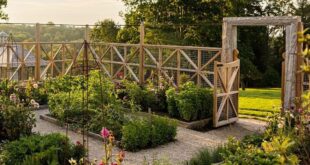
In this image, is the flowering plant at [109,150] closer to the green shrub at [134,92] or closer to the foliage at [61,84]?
the green shrub at [134,92]

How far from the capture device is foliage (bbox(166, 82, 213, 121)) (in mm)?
9492

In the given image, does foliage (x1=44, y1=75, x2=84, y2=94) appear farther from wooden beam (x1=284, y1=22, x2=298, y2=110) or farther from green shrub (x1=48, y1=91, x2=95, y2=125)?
wooden beam (x1=284, y1=22, x2=298, y2=110)

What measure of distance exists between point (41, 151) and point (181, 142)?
3.19 meters

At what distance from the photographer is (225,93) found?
9.60 m

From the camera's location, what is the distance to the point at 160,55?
37.7 ft

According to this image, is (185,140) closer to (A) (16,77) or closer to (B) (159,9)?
(A) (16,77)

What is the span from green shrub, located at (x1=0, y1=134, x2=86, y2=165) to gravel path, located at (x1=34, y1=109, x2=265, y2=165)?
35.3 inches

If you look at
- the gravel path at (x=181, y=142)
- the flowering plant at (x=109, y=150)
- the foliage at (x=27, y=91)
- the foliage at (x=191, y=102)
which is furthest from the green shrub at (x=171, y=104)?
the flowering plant at (x=109, y=150)

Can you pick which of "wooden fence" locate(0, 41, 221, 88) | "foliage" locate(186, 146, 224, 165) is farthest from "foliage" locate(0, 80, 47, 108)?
"foliage" locate(186, 146, 224, 165)

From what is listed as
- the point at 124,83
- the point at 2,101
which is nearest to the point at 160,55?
the point at 124,83

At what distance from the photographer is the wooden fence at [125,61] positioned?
10750 millimetres

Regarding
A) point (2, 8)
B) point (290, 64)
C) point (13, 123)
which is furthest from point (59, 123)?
point (2, 8)

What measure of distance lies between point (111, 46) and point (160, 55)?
2401 mm

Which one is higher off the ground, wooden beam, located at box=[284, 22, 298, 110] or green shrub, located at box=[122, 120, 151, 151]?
wooden beam, located at box=[284, 22, 298, 110]
